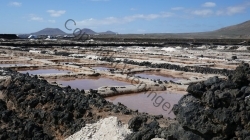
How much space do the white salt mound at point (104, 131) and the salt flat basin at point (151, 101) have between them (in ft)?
8.15

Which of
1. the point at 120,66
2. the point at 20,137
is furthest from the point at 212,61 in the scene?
the point at 20,137

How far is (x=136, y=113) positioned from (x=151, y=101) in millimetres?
2758

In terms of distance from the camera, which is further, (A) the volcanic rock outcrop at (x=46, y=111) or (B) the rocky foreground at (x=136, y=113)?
(A) the volcanic rock outcrop at (x=46, y=111)

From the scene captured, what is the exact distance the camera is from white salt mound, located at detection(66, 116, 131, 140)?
19.9ft

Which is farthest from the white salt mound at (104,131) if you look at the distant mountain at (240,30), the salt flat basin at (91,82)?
the distant mountain at (240,30)

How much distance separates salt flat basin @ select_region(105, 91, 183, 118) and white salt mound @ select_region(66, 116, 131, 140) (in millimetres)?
2485

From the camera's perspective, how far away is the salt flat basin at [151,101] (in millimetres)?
9273

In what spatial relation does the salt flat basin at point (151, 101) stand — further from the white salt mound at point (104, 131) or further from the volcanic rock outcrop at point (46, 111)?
the white salt mound at point (104, 131)

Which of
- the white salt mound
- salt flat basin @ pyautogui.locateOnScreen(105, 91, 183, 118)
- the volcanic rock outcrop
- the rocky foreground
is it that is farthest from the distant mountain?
the white salt mound

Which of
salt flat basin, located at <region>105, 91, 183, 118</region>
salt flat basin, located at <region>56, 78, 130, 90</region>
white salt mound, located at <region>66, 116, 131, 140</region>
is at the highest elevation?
white salt mound, located at <region>66, 116, 131, 140</region>

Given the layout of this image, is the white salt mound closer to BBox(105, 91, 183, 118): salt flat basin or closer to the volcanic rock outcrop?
the volcanic rock outcrop

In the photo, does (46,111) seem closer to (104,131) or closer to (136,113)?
(136,113)

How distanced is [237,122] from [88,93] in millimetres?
6407

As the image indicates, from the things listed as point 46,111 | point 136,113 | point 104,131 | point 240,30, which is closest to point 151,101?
point 136,113
